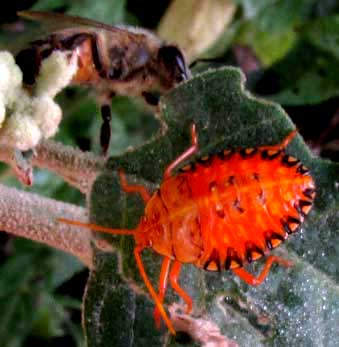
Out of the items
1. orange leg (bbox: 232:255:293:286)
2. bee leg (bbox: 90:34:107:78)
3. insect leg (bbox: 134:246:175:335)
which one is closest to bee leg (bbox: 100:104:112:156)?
bee leg (bbox: 90:34:107:78)

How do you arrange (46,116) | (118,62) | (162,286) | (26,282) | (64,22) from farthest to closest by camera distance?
1. (26,282)
2. (118,62)
3. (64,22)
4. (162,286)
5. (46,116)

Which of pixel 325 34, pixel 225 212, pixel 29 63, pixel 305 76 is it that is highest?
pixel 29 63

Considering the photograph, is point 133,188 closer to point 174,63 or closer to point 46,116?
point 46,116

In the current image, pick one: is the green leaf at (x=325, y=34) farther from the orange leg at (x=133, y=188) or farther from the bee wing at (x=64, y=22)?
the orange leg at (x=133, y=188)

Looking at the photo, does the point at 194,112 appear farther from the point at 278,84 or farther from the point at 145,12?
the point at 145,12

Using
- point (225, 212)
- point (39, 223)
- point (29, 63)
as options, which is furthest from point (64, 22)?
point (225, 212)

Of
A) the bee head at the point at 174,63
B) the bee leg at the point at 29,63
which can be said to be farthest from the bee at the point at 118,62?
the bee leg at the point at 29,63

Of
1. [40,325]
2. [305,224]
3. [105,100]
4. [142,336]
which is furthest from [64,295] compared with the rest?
[305,224]
